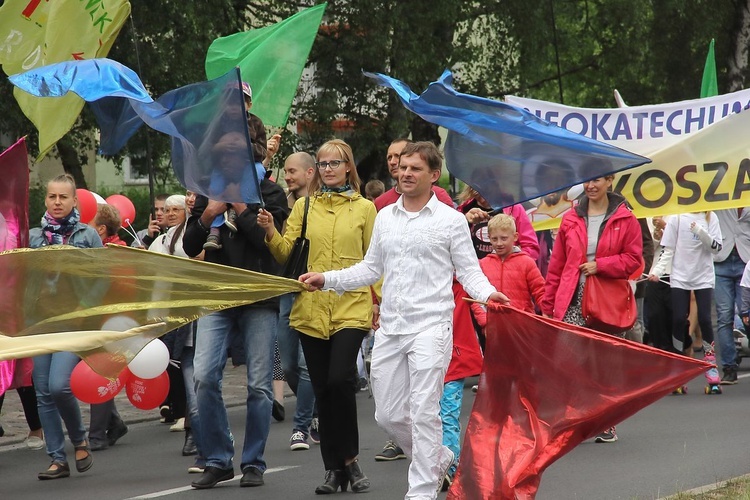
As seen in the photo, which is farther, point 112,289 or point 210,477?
point 210,477

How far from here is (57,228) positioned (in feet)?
28.5

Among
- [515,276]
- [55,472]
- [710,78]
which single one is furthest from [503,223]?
[710,78]

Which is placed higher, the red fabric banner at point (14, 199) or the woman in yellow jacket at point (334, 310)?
the red fabric banner at point (14, 199)

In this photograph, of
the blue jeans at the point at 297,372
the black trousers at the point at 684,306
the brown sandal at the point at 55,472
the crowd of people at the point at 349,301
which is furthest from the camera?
the black trousers at the point at 684,306

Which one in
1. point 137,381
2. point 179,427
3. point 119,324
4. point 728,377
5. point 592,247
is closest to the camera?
point 119,324

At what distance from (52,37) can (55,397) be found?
3835 millimetres

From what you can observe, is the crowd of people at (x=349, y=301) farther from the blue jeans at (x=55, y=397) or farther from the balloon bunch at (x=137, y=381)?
the balloon bunch at (x=137, y=381)

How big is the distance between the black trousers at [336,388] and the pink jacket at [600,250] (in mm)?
1992

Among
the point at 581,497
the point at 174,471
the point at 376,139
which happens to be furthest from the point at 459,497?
the point at 376,139

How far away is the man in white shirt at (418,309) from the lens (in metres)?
6.57

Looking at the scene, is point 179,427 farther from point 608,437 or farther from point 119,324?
point 119,324

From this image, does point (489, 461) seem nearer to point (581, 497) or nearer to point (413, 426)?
point (413, 426)

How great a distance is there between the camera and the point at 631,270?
898 centimetres

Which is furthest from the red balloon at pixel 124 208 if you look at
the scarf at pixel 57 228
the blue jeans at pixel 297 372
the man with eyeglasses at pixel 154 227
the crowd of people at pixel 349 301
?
the scarf at pixel 57 228
